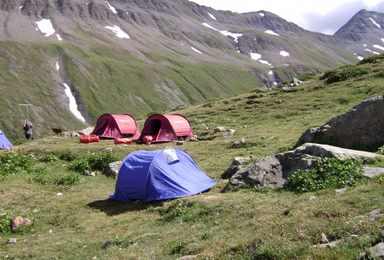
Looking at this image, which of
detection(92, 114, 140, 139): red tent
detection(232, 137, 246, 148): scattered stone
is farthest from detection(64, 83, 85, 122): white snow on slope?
detection(232, 137, 246, 148): scattered stone

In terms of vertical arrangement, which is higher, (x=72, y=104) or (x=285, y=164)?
(x=285, y=164)

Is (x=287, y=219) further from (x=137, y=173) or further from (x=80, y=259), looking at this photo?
(x=137, y=173)

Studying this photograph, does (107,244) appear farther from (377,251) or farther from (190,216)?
(377,251)

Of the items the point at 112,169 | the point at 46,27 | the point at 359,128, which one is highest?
the point at 46,27

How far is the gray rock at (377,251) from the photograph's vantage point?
5359 millimetres

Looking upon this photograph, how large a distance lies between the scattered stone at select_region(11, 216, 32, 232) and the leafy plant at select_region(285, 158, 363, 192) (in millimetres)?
9084

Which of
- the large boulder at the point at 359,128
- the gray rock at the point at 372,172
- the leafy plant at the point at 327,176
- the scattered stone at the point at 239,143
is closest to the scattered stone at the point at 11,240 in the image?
the leafy plant at the point at 327,176

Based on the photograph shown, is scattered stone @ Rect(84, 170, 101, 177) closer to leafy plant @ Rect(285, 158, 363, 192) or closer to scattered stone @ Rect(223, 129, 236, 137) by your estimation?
scattered stone @ Rect(223, 129, 236, 137)

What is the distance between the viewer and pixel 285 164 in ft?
44.5

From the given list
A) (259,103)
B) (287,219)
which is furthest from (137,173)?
(259,103)

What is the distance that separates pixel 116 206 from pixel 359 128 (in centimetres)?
1024

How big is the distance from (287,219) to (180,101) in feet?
472

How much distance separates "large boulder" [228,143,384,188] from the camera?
40.4 ft

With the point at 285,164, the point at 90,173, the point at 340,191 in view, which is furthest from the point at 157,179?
the point at 340,191
